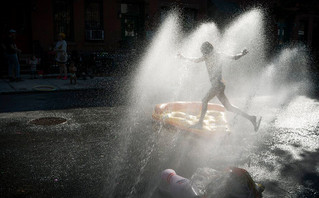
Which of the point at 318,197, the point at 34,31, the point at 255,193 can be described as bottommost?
the point at 318,197

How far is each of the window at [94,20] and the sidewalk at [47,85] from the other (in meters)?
4.76

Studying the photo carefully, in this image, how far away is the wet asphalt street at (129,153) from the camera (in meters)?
3.96

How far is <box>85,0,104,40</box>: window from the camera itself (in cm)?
1844

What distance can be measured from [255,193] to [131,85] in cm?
1031

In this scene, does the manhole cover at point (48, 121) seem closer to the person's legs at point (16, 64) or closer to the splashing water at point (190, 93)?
the splashing water at point (190, 93)

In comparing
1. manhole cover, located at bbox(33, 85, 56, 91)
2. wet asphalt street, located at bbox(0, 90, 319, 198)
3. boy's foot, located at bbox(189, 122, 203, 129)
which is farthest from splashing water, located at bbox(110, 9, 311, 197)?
manhole cover, located at bbox(33, 85, 56, 91)

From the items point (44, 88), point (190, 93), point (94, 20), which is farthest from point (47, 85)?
point (94, 20)

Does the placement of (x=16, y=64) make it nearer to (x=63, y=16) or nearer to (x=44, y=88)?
(x=44, y=88)

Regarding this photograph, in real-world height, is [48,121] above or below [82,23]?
below

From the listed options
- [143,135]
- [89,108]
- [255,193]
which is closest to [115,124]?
[143,135]

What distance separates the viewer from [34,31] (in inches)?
657

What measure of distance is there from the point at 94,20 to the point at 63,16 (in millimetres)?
1960

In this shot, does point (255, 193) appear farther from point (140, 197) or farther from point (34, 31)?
point (34, 31)

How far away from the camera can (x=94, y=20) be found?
18828 mm
